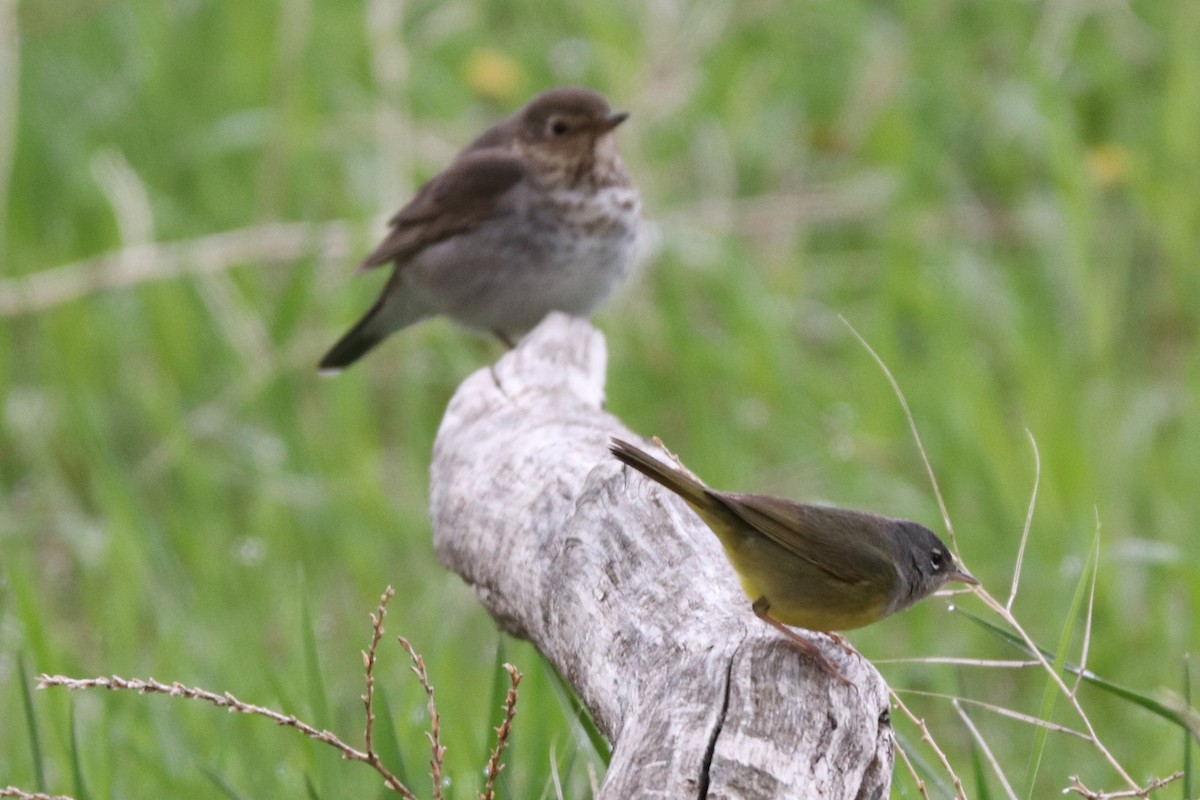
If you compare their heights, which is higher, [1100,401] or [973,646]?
[1100,401]

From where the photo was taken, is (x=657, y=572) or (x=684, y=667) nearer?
(x=684, y=667)

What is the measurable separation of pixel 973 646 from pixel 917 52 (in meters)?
4.11

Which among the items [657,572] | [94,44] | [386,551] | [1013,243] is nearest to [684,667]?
[657,572]

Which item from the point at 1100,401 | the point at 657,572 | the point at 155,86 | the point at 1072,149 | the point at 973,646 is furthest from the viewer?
the point at 155,86

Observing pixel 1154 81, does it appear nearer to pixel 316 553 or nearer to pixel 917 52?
pixel 917 52

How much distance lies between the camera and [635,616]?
2.87 metres

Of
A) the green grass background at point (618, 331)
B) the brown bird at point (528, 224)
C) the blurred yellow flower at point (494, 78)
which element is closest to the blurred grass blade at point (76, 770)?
the green grass background at point (618, 331)

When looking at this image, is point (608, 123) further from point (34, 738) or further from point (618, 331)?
point (34, 738)

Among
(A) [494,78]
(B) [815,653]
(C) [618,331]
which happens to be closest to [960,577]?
(B) [815,653]

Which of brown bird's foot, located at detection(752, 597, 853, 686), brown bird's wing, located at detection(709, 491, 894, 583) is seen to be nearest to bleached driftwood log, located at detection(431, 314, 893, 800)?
brown bird's foot, located at detection(752, 597, 853, 686)

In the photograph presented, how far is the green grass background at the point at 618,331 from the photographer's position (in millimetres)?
5293

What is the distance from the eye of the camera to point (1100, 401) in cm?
684

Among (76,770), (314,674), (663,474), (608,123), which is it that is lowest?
(76,770)

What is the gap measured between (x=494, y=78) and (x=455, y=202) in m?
3.01
